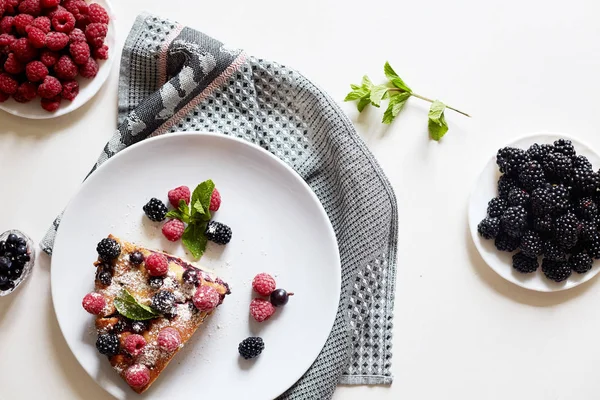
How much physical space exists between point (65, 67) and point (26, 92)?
172mm

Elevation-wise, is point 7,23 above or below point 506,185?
above

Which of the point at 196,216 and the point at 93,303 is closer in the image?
the point at 93,303

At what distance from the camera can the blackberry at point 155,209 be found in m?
2.13

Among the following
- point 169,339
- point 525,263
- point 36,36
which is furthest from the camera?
point 525,263

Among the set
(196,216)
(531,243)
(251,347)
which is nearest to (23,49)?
(196,216)

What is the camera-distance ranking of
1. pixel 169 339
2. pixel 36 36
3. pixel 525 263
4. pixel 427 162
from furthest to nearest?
1. pixel 427 162
2. pixel 525 263
3. pixel 36 36
4. pixel 169 339

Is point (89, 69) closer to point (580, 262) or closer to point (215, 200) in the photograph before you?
point (215, 200)


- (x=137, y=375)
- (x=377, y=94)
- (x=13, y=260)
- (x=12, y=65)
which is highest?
(x=377, y=94)

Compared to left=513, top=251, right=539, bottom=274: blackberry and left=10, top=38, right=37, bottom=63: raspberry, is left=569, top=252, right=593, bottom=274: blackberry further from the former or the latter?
left=10, top=38, right=37, bottom=63: raspberry

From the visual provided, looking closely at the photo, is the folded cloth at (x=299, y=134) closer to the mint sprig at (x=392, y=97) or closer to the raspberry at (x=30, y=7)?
the mint sprig at (x=392, y=97)

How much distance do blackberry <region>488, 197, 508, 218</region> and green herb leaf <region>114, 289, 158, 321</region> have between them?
1.23 metres

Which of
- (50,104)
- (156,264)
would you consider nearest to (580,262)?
(156,264)

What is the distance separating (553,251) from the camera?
7.00ft

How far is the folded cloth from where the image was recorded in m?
2.19
